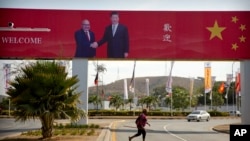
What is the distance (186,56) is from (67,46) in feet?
26.8

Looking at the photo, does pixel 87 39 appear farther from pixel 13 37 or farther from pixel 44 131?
pixel 44 131

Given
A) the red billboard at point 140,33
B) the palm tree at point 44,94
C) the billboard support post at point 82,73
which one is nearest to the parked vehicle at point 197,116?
the red billboard at point 140,33

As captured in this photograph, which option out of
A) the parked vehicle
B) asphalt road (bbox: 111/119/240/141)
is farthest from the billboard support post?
the parked vehicle

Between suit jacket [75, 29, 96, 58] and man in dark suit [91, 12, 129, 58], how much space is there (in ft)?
1.17

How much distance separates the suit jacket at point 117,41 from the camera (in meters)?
28.7

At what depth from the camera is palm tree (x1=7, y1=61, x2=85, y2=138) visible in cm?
1673

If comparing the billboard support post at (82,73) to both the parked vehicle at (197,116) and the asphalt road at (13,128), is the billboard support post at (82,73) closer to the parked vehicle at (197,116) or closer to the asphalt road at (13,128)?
the asphalt road at (13,128)

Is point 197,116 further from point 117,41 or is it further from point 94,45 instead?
point 94,45

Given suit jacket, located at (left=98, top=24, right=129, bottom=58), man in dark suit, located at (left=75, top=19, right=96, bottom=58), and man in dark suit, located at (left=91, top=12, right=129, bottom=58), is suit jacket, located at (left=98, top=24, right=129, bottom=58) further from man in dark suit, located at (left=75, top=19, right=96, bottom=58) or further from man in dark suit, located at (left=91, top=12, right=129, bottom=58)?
man in dark suit, located at (left=75, top=19, right=96, bottom=58)

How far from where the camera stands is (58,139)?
17.5m

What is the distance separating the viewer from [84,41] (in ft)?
93.6

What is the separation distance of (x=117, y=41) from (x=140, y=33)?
1.68 meters

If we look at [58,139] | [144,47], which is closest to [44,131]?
[58,139]

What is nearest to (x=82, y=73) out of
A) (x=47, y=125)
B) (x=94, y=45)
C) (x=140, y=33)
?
(x=94, y=45)
